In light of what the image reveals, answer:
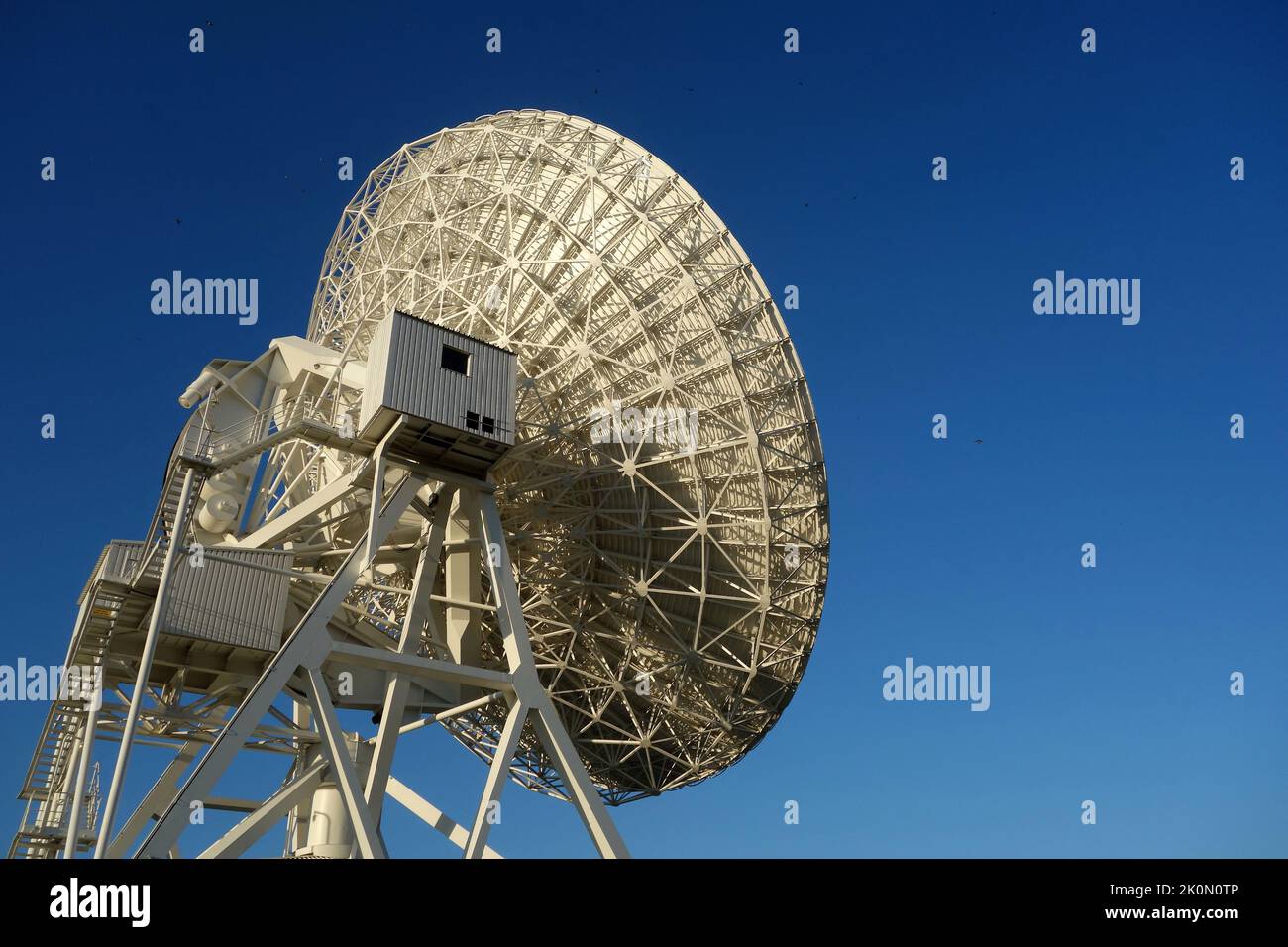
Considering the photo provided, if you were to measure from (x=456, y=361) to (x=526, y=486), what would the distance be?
3769mm

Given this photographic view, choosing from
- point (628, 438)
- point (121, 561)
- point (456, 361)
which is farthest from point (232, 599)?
point (628, 438)

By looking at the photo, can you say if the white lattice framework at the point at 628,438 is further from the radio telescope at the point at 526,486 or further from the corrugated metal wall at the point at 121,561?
the corrugated metal wall at the point at 121,561

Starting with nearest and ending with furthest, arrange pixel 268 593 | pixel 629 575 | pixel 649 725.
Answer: pixel 268 593 → pixel 629 575 → pixel 649 725

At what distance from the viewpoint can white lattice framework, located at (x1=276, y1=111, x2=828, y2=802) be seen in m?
25.8

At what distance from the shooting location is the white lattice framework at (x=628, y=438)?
2584 centimetres

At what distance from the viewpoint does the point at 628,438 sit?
25969 millimetres

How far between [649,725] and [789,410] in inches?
329

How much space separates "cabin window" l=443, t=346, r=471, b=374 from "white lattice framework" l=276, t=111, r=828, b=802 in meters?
2.48

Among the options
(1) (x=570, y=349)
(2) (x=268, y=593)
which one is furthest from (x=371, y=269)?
(2) (x=268, y=593)

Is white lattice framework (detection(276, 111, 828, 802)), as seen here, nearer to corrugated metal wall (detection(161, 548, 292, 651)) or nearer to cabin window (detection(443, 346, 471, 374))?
cabin window (detection(443, 346, 471, 374))
